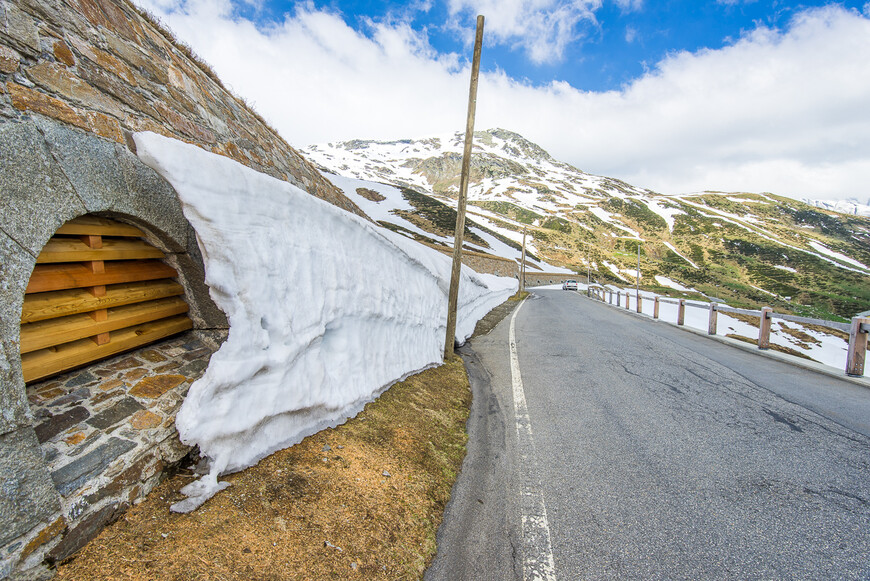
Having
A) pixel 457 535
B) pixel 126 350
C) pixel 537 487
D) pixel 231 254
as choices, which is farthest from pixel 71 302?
pixel 537 487

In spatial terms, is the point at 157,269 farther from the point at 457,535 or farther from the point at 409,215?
the point at 409,215

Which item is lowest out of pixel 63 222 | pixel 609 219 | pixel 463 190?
pixel 63 222

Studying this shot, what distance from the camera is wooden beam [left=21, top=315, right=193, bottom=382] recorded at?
2.15m

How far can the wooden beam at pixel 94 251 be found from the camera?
216cm

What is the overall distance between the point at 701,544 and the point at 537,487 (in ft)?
3.63

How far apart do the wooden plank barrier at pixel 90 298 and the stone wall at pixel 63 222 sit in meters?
0.15

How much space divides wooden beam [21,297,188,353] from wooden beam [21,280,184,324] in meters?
0.05

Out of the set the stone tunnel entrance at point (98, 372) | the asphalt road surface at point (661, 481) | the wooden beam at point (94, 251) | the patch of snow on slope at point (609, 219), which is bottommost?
the asphalt road surface at point (661, 481)

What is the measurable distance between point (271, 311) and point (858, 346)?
9.02 m

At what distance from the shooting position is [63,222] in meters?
2.02

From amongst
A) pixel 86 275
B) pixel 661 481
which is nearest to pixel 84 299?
pixel 86 275

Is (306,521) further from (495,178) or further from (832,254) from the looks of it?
(495,178)

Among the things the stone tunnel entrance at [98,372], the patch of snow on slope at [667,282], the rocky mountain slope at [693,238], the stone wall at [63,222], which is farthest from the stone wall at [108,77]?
the patch of snow on slope at [667,282]

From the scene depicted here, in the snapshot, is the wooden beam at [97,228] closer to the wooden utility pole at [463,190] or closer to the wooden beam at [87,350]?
the wooden beam at [87,350]
